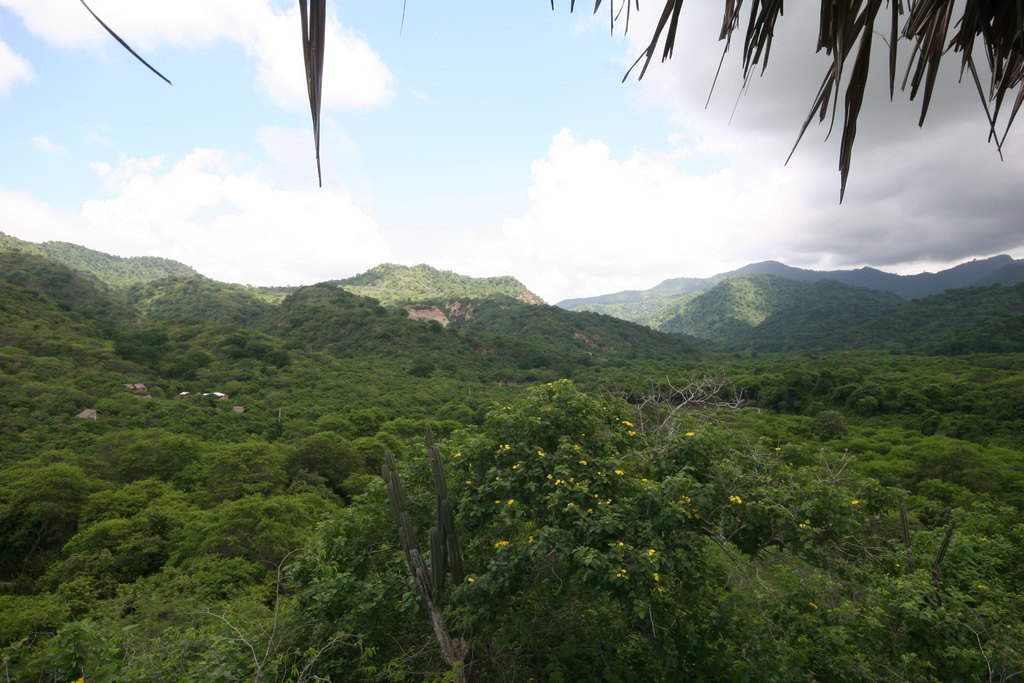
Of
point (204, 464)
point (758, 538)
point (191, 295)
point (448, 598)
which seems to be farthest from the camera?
point (191, 295)

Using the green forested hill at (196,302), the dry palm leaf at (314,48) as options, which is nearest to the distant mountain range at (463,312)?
the green forested hill at (196,302)

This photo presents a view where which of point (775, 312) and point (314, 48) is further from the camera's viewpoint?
point (775, 312)

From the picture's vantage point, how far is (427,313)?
100250mm

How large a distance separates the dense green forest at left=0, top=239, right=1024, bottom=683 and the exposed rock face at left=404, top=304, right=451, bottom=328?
198 feet

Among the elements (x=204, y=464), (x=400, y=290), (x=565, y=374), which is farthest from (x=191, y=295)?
(x=204, y=464)

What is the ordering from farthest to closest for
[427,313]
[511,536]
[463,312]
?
1. [463,312]
2. [427,313]
3. [511,536]

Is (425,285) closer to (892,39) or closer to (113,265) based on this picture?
(113,265)

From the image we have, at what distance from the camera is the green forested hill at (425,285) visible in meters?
123

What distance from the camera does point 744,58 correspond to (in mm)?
1344

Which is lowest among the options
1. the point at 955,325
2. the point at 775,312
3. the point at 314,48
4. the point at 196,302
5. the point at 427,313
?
the point at 955,325

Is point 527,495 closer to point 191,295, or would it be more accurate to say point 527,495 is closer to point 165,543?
point 165,543

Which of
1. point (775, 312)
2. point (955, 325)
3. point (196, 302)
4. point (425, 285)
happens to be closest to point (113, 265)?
point (196, 302)

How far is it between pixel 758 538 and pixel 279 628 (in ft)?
19.4

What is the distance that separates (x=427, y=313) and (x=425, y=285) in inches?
1585
